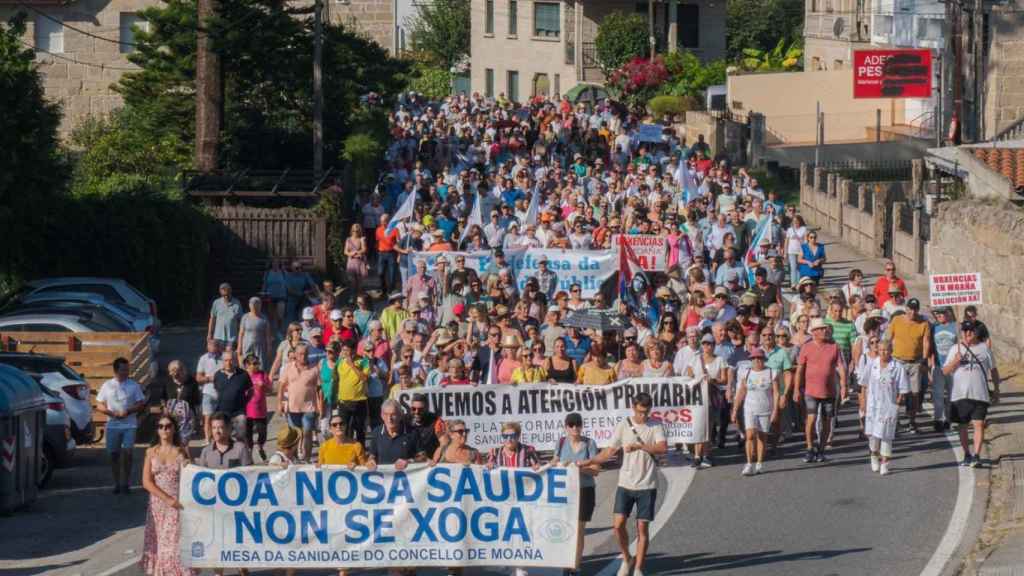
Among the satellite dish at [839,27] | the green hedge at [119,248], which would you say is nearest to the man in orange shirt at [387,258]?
the green hedge at [119,248]

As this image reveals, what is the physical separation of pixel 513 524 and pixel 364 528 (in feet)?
3.82

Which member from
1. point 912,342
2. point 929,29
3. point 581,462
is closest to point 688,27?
point 929,29

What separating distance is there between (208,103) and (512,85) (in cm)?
4530

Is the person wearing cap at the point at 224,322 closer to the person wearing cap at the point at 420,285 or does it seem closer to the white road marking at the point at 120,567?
the person wearing cap at the point at 420,285

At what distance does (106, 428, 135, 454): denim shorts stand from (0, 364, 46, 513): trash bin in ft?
2.23

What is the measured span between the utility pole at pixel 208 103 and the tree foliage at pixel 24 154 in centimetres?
691

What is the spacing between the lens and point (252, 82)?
131 ft

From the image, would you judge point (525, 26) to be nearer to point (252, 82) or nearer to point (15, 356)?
point (252, 82)

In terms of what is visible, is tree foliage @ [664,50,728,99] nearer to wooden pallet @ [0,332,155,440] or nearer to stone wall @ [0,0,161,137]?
stone wall @ [0,0,161,137]

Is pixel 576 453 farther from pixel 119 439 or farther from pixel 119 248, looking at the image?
pixel 119 248

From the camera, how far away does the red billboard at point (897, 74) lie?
1838 inches

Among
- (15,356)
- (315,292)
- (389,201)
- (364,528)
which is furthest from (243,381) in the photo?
(389,201)

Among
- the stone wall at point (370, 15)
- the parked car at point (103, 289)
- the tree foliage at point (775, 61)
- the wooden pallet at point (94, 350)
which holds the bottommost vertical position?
the wooden pallet at point (94, 350)

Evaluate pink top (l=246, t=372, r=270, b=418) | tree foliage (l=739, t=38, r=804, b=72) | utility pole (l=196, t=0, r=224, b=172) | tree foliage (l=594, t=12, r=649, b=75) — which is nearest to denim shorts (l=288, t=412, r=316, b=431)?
pink top (l=246, t=372, r=270, b=418)
